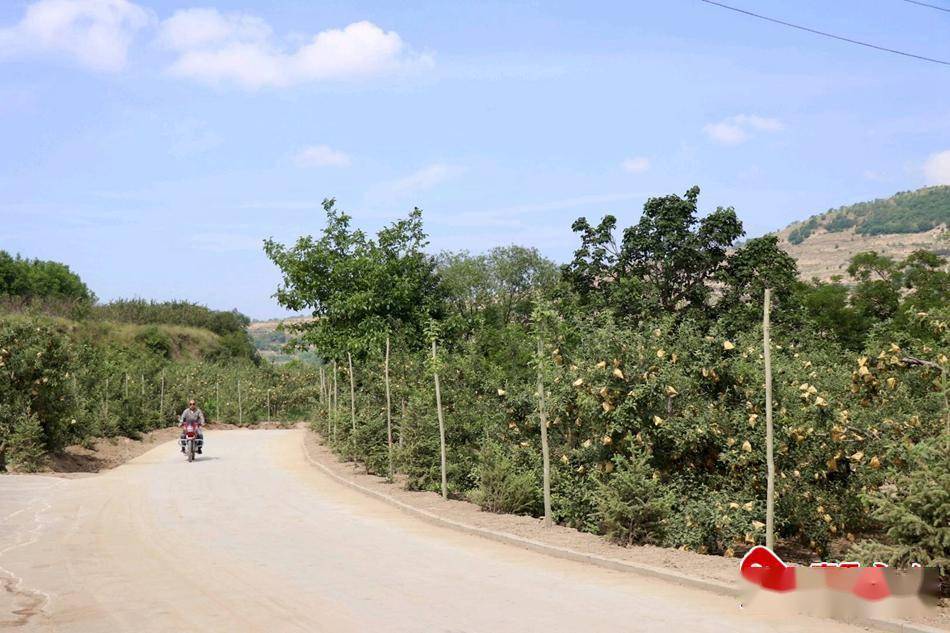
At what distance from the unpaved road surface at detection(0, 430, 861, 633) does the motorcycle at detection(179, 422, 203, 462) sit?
10.9 m

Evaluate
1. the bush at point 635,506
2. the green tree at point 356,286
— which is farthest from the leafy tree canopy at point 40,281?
the bush at point 635,506

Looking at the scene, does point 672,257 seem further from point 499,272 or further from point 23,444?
point 499,272

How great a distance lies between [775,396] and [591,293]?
2321 cm

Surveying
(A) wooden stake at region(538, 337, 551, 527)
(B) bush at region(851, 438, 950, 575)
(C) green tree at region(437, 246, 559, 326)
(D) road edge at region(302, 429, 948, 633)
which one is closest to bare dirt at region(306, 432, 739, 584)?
(D) road edge at region(302, 429, 948, 633)

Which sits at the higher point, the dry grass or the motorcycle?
the dry grass

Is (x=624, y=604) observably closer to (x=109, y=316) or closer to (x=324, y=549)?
(x=324, y=549)

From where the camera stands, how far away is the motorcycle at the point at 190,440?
28125 mm

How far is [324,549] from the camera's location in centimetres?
Result: 1191

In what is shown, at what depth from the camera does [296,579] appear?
979 cm

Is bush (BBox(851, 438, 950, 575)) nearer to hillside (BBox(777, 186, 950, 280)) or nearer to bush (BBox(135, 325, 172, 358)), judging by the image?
bush (BBox(135, 325, 172, 358))

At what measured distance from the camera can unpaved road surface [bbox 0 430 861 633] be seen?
787 cm

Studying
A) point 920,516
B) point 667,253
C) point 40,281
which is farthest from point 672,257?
point 40,281

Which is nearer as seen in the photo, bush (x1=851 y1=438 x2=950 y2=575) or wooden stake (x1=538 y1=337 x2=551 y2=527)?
bush (x1=851 y1=438 x2=950 y2=575)

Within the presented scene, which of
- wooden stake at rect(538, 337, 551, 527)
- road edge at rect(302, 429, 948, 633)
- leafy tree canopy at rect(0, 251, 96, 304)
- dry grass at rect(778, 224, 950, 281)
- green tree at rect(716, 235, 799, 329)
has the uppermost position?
dry grass at rect(778, 224, 950, 281)
